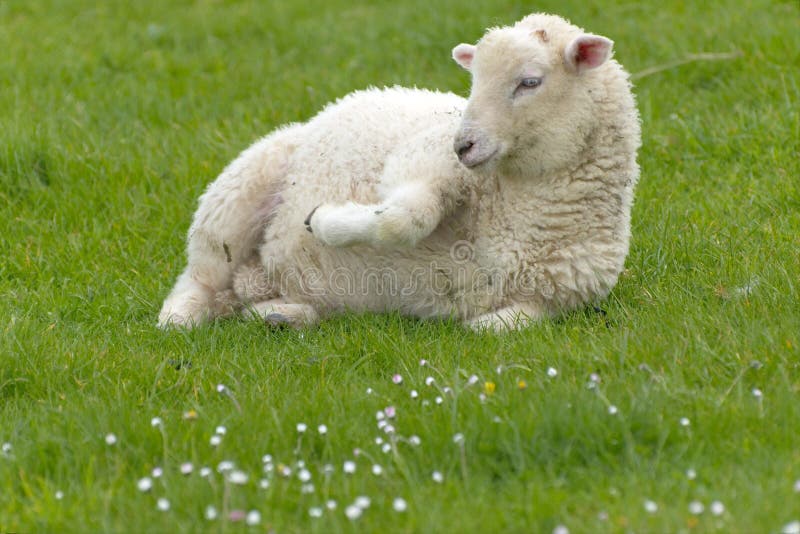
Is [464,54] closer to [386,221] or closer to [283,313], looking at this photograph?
[386,221]

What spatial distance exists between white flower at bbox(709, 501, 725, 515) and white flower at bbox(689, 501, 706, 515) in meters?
0.03

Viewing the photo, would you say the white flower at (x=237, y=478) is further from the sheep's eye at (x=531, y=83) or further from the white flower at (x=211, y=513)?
the sheep's eye at (x=531, y=83)

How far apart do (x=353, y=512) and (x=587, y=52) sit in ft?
7.92

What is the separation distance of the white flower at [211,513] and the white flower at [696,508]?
1360mm

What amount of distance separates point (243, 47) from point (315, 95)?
5.53ft

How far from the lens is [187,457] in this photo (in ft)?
12.9

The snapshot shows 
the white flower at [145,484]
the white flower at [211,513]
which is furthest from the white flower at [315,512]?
the white flower at [145,484]

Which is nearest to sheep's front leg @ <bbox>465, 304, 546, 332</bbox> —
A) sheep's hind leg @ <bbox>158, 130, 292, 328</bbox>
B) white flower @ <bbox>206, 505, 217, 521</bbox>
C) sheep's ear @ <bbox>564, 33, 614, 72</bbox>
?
sheep's ear @ <bbox>564, 33, 614, 72</bbox>

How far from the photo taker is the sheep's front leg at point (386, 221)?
16.0ft

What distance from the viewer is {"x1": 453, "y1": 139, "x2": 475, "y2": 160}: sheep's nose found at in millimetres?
4828

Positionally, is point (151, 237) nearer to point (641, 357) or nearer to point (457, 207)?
point (457, 207)

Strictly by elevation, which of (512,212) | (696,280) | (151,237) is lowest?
(151,237)

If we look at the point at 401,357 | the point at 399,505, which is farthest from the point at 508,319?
the point at 399,505

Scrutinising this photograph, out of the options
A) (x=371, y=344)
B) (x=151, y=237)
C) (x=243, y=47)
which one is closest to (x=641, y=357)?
(x=371, y=344)
